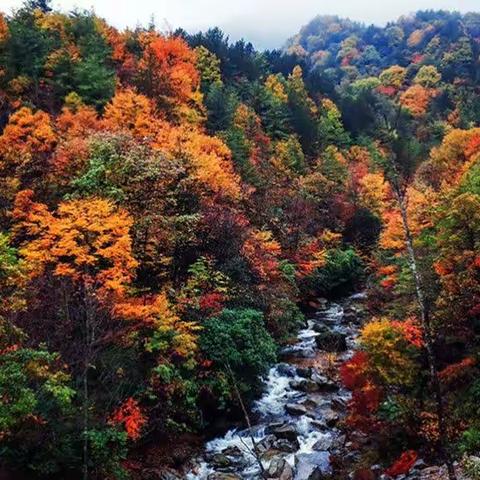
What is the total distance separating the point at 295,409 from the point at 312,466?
205 inches

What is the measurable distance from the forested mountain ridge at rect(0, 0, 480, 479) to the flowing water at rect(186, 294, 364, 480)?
1.17 m

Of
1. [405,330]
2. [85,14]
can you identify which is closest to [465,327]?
[405,330]

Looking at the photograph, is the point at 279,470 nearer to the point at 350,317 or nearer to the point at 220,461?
the point at 220,461

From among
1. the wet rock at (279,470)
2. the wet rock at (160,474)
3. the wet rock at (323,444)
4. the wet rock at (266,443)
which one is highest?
the wet rock at (160,474)

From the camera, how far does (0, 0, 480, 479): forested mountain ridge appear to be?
57.4 ft

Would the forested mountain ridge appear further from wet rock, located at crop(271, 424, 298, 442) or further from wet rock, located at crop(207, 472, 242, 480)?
wet rock, located at crop(271, 424, 298, 442)

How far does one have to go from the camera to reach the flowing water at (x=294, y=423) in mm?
21250

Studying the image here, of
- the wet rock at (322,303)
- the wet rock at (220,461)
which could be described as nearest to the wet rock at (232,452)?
the wet rock at (220,461)

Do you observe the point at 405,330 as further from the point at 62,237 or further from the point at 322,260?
the point at 322,260

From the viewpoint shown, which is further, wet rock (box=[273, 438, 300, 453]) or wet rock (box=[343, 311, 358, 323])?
wet rock (box=[343, 311, 358, 323])

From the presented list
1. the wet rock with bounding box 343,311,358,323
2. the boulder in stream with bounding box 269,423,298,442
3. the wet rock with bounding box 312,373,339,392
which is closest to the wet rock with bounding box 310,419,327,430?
the boulder in stream with bounding box 269,423,298,442

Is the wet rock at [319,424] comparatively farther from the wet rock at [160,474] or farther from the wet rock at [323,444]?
the wet rock at [160,474]

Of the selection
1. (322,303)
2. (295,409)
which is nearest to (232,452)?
(295,409)

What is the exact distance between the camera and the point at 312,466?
20.8m
